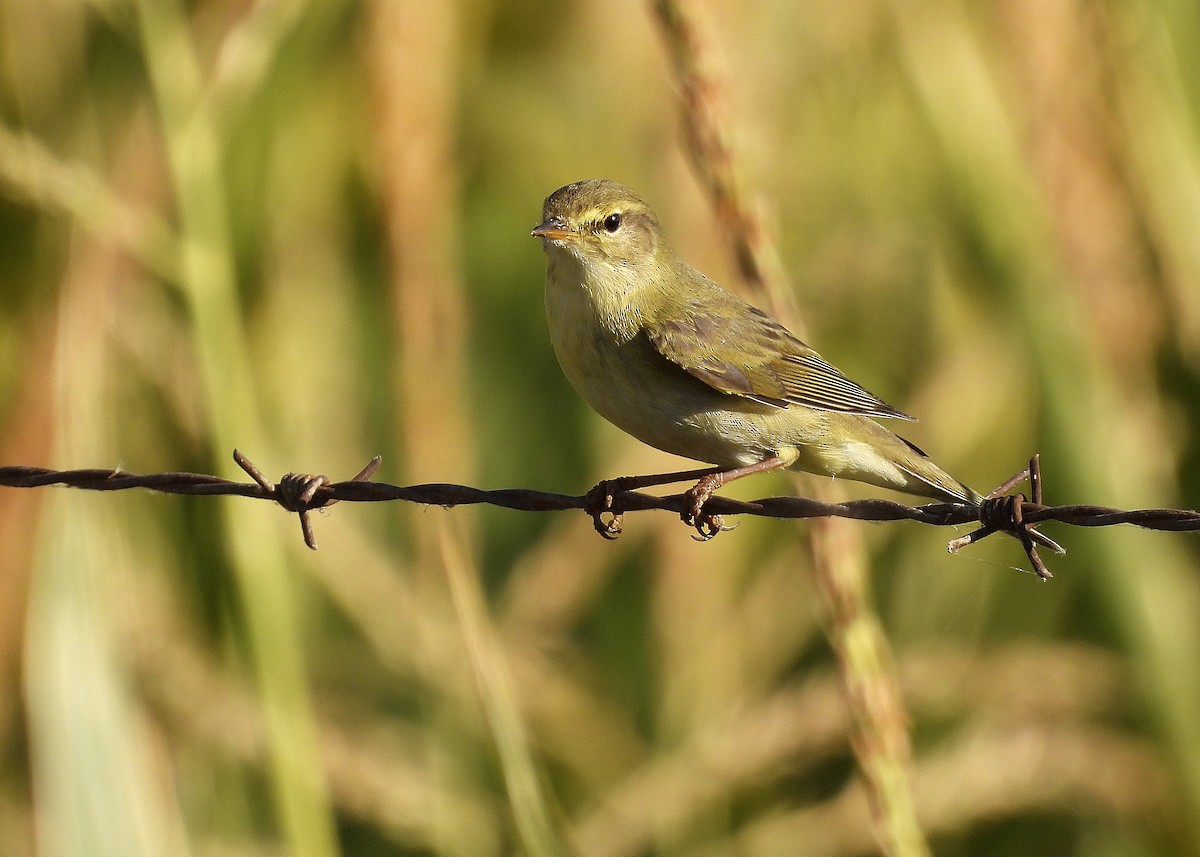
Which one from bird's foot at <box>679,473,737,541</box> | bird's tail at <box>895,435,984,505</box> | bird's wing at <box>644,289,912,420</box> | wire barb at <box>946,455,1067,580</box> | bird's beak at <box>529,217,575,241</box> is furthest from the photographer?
bird's beak at <box>529,217,575,241</box>

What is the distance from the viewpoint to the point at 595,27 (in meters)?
6.60

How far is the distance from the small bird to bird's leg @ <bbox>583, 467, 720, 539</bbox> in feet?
0.05

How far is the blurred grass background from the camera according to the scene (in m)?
3.57

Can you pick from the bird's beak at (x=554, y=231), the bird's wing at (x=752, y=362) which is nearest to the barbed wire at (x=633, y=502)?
the bird's wing at (x=752, y=362)

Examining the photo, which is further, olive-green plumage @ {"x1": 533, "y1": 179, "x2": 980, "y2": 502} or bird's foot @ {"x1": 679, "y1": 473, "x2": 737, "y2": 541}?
A: olive-green plumage @ {"x1": 533, "y1": 179, "x2": 980, "y2": 502}

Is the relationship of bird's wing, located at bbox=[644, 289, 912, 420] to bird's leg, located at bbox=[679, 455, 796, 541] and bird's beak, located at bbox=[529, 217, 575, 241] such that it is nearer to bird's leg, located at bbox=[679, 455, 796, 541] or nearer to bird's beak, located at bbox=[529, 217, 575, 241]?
bird's leg, located at bbox=[679, 455, 796, 541]

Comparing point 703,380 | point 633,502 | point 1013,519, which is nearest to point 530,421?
point 703,380

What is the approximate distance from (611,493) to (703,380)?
0.42 metres

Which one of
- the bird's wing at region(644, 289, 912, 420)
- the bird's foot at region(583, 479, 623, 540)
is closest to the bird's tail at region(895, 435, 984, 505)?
the bird's wing at region(644, 289, 912, 420)

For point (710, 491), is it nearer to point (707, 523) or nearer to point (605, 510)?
point (707, 523)

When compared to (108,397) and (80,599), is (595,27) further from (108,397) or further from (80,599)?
(80,599)

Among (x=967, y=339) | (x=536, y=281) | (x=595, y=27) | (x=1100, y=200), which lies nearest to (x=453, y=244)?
(x=536, y=281)

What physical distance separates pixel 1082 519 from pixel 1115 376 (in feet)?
5.10

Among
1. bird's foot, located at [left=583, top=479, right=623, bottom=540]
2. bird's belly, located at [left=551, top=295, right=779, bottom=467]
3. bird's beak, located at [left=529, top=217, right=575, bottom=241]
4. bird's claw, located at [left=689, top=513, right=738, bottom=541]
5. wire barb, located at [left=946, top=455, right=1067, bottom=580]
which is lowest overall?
wire barb, located at [left=946, top=455, right=1067, bottom=580]
